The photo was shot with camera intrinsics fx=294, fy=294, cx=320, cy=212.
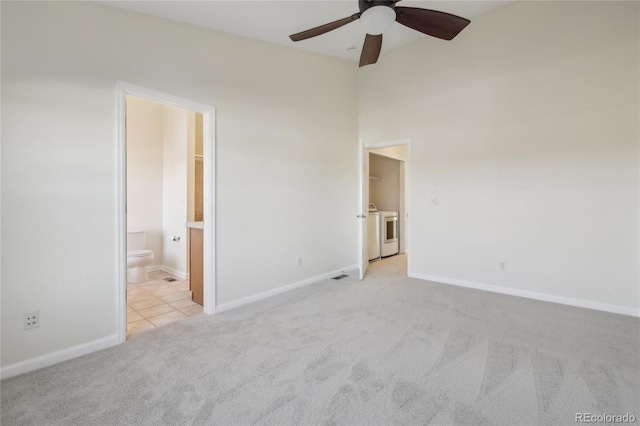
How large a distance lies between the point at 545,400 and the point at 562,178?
7.91ft

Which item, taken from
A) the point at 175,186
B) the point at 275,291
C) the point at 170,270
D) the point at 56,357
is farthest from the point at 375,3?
the point at 170,270


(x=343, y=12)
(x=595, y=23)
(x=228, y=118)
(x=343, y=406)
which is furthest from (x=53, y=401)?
(x=595, y=23)

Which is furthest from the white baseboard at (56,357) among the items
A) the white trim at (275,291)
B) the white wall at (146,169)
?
the white wall at (146,169)

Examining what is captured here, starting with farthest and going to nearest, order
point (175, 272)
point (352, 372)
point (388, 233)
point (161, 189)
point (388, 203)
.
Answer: point (388, 203), point (388, 233), point (161, 189), point (175, 272), point (352, 372)

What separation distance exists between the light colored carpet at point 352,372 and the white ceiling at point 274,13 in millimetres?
2689

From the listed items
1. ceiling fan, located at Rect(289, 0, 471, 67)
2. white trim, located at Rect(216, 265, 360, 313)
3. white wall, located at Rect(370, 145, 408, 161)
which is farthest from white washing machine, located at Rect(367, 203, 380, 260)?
ceiling fan, located at Rect(289, 0, 471, 67)

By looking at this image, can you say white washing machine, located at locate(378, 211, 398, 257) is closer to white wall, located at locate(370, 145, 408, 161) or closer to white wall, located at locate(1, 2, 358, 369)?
white wall, located at locate(370, 145, 408, 161)

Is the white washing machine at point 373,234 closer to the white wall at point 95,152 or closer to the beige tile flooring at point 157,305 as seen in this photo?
the white wall at point 95,152

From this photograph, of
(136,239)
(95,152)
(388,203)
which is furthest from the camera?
(388,203)

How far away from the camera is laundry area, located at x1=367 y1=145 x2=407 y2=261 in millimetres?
5602

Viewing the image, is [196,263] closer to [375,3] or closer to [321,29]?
[321,29]

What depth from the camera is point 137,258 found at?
3.92 m

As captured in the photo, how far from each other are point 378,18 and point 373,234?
12.7 ft

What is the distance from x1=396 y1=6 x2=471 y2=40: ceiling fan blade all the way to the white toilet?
13.2 ft
